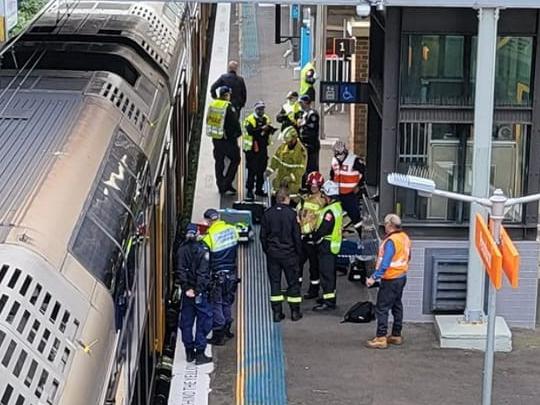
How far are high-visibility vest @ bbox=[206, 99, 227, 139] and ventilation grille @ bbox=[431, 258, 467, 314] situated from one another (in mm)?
4482

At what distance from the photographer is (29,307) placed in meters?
4.68

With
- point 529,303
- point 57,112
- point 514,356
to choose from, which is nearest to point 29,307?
point 57,112

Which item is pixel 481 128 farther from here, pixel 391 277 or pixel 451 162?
pixel 391 277

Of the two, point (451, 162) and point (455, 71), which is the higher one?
point (455, 71)

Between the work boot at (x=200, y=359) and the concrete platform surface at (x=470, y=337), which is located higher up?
the concrete platform surface at (x=470, y=337)

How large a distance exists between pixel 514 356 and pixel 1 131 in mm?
6011

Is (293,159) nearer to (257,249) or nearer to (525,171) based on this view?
(257,249)

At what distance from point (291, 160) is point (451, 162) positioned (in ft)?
10.7

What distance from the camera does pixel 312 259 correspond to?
12086mm

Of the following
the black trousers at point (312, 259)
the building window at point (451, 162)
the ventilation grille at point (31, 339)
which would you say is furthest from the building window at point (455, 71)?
the ventilation grille at point (31, 339)

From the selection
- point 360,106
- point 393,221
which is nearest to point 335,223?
point 393,221

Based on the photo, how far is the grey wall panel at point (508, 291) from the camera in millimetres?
11492

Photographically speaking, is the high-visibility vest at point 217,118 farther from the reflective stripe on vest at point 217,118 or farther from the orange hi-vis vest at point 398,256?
the orange hi-vis vest at point 398,256

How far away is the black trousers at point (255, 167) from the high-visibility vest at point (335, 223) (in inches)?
141
